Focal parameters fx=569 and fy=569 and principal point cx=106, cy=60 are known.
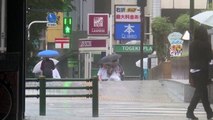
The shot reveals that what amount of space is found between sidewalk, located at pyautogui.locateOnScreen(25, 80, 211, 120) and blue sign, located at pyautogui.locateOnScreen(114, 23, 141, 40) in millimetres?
7451

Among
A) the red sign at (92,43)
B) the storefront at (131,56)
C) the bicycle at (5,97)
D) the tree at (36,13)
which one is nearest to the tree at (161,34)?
the storefront at (131,56)

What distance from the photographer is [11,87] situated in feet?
28.6

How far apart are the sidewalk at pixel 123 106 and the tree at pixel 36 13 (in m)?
8.99

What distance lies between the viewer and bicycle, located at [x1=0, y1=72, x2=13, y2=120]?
8.59 m

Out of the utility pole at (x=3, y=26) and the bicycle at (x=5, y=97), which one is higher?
the utility pole at (x=3, y=26)

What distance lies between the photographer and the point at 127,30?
2850 centimetres

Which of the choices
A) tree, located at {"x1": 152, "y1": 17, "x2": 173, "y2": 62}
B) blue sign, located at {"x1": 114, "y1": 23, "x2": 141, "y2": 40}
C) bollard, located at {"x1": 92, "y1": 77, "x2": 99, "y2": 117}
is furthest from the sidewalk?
tree, located at {"x1": 152, "y1": 17, "x2": 173, "y2": 62}

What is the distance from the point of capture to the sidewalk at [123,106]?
12445 mm

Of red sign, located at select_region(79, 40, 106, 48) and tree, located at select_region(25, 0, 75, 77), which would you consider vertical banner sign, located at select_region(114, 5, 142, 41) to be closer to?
red sign, located at select_region(79, 40, 106, 48)

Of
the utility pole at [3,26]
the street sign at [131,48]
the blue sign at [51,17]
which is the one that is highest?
the blue sign at [51,17]

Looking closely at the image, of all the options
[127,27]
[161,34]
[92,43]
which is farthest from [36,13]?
[161,34]

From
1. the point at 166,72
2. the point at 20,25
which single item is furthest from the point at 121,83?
the point at 20,25

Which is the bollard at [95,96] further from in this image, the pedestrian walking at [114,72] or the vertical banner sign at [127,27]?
the vertical banner sign at [127,27]

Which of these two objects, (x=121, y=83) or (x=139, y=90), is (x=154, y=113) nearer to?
(x=139, y=90)
